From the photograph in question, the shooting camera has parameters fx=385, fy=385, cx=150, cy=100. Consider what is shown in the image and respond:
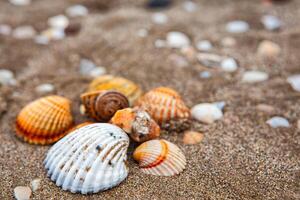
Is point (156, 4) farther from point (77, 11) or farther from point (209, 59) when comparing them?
point (209, 59)

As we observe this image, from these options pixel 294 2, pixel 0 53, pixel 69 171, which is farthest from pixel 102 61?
pixel 294 2

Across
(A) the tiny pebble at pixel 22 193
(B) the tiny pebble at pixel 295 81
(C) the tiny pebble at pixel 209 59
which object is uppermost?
(C) the tiny pebble at pixel 209 59

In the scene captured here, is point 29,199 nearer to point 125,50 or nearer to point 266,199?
point 266,199

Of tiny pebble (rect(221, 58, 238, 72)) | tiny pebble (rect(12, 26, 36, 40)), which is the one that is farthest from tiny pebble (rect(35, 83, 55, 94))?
tiny pebble (rect(221, 58, 238, 72))

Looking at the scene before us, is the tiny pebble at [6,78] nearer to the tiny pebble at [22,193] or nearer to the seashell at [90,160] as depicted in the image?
the seashell at [90,160]

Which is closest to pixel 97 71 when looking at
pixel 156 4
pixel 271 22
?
pixel 156 4

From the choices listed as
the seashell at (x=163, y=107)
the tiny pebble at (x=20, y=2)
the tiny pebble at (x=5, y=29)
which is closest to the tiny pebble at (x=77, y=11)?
the tiny pebble at (x=20, y=2)

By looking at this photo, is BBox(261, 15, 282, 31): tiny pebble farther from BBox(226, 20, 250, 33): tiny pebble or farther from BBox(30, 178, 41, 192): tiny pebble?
BBox(30, 178, 41, 192): tiny pebble
